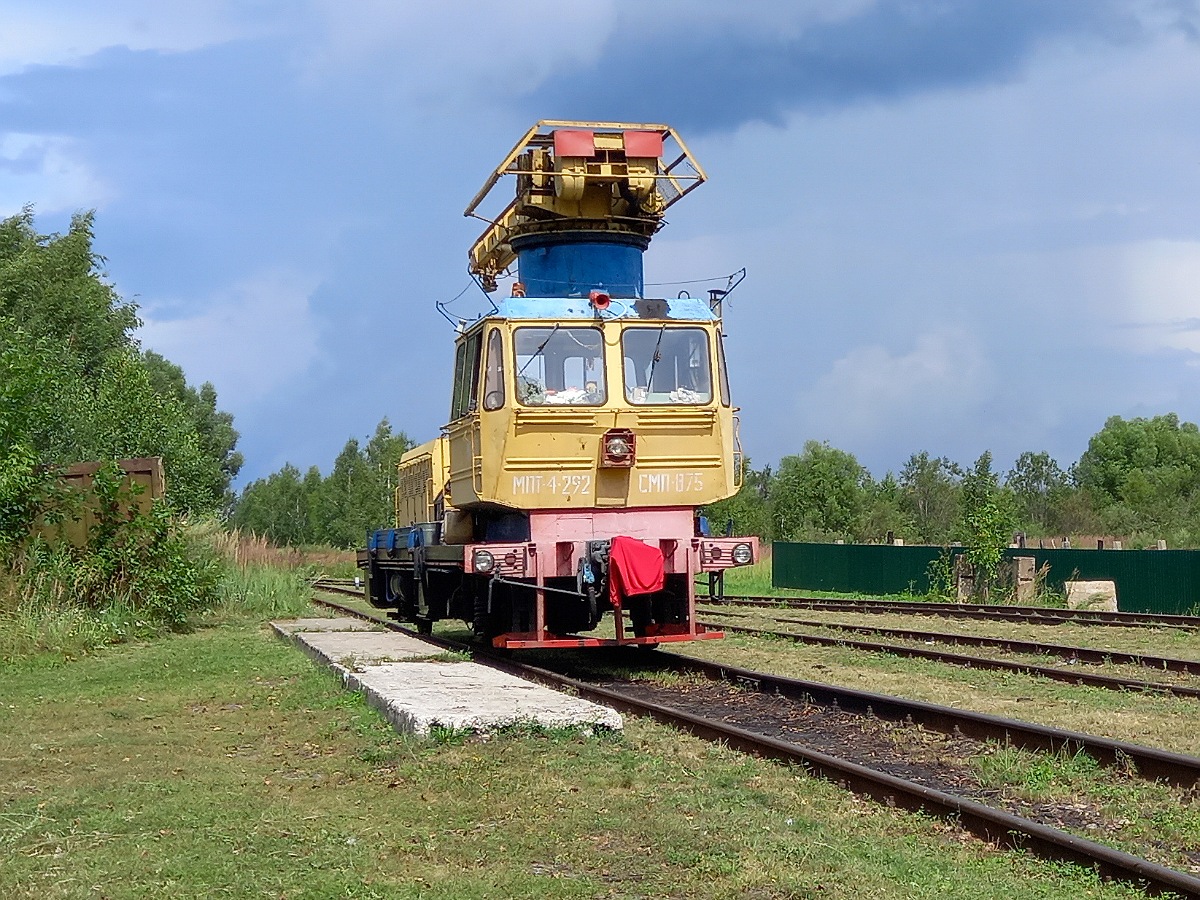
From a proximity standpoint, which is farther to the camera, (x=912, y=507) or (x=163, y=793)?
(x=912, y=507)

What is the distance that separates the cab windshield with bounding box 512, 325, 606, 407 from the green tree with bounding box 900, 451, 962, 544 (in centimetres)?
5430

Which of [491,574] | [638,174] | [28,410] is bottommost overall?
[491,574]

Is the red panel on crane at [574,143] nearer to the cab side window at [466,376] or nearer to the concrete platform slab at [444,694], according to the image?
the cab side window at [466,376]

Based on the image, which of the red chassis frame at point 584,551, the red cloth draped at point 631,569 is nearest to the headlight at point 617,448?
the red chassis frame at point 584,551

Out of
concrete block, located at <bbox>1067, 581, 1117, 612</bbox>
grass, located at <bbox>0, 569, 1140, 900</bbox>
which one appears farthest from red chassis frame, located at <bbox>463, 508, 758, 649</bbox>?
concrete block, located at <bbox>1067, 581, 1117, 612</bbox>

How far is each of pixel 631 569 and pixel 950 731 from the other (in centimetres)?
385

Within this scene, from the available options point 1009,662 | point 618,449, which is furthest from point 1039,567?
point 618,449

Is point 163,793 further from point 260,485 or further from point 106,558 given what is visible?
point 260,485

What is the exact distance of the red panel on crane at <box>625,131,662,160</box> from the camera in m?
16.0

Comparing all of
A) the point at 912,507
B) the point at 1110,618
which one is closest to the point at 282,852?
the point at 1110,618

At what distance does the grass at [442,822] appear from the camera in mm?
5656

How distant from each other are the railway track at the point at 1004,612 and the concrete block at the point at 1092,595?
186 cm

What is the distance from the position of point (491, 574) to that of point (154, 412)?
2149 centimetres

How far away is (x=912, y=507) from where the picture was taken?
7944 cm
